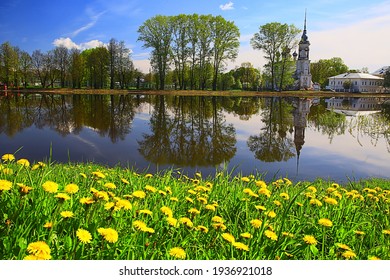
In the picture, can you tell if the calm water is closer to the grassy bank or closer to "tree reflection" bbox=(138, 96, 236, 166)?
"tree reflection" bbox=(138, 96, 236, 166)

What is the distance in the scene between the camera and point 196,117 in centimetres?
1096

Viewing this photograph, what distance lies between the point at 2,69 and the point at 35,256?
3.02 metres

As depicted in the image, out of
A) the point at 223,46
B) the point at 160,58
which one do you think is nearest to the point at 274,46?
the point at 223,46

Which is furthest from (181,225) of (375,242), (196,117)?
(196,117)

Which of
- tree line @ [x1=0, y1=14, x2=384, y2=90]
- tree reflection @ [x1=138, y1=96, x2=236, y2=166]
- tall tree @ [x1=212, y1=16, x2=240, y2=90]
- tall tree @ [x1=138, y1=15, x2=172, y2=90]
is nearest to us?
tree line @ [x1=0, y1=14, x2=384, y2=90]

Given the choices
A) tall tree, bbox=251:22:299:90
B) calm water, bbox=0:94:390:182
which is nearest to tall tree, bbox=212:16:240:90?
tall tree, bbox=251:22:299:90

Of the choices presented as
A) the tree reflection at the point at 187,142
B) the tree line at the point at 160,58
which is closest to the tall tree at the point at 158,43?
the tree line at the point at 160,58

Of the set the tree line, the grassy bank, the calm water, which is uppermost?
the tree line

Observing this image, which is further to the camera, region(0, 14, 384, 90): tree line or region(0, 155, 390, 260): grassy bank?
region(0, 14, 384, 90): tree line

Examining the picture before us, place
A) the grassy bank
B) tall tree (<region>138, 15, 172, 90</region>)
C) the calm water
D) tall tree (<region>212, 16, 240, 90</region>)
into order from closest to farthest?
the grassy bank → tall tree (<region>138, 15, 172, 90</region>) → tall tree (<region>212, 16, 240, 90</region>) → the calm water

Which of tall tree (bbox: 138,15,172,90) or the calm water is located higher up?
tall tree (bbox: 138,15,172,90)

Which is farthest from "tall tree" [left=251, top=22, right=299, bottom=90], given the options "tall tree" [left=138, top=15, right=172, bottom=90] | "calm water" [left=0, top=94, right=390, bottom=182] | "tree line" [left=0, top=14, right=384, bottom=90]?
"calm water" [left=0, top=94, right=390, bottom=182]

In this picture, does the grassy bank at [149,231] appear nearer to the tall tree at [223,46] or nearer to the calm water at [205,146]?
the calm water at [205,146]
